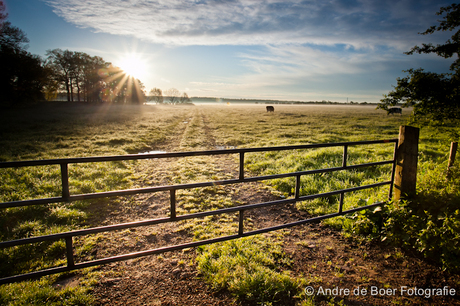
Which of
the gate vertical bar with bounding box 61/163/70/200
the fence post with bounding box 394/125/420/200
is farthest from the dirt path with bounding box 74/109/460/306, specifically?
the gate vertical bar with bounding box 61/163/70/200

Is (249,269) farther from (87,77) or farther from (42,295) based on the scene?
(87,77)

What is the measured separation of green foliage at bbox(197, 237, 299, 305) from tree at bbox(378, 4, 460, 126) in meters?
3.65

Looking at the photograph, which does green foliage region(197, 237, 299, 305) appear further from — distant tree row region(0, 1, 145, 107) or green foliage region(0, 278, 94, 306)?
distant tree row region(0, 1, 145, 107)

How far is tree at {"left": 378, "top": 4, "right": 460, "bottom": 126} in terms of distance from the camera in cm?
427

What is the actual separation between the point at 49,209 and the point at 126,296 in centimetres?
380

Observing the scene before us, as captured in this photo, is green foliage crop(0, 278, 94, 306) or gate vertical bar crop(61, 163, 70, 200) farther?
green foliage crop(0, 278, 94, 306)

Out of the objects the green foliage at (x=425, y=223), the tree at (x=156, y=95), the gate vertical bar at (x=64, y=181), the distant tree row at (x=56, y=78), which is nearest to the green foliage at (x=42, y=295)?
the gate vertical bar at (x=64, y=181)

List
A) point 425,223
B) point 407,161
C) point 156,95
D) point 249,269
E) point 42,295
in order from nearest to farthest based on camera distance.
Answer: point 42,295, point 249,269, point 425,223, point 407,161, point 156,95

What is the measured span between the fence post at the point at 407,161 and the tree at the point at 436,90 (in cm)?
94

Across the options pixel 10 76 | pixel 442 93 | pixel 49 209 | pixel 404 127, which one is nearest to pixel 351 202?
pixel 404 127

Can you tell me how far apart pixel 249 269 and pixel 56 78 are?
223ft

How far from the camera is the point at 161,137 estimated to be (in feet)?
58.3

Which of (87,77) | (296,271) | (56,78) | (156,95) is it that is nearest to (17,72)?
(56,78)

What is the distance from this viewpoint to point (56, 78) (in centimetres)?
5462
